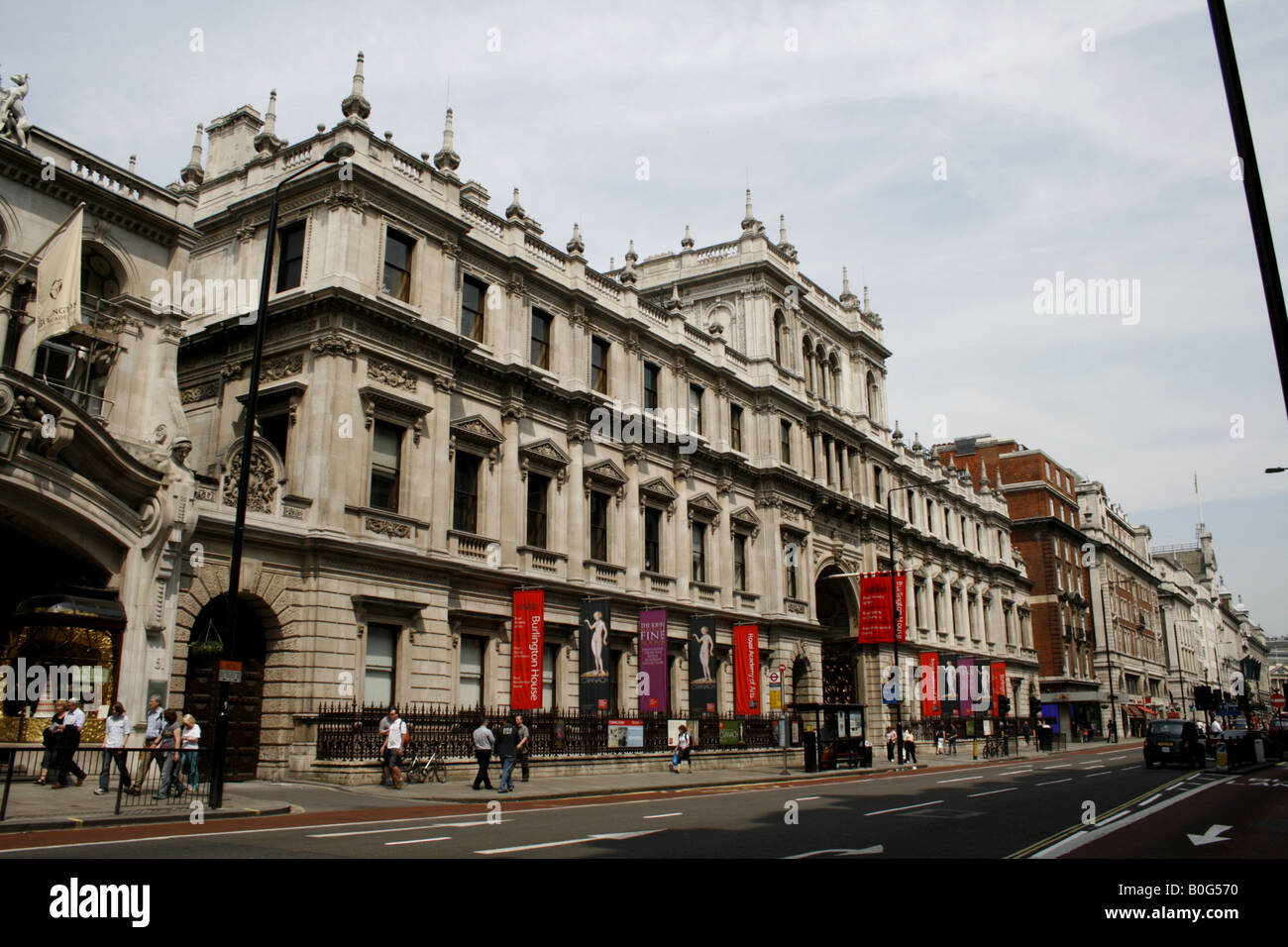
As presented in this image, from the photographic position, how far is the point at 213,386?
29500 millimetres

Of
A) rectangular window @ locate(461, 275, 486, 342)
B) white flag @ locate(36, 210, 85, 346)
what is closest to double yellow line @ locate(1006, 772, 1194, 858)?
white flag @ locate(36, 210, 85, 346)


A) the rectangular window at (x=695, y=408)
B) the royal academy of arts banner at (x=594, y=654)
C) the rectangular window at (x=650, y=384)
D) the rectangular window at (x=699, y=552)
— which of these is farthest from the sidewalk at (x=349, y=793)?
the rectangular window at (x=695, y=408)

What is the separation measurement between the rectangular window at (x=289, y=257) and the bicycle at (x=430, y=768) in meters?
13.8

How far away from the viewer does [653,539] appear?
38344mm

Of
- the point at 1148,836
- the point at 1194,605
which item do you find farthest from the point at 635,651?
the point at 1194,605

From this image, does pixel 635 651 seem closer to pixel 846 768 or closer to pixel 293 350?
pixel 846 768

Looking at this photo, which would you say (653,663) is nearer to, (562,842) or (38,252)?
(562,842)

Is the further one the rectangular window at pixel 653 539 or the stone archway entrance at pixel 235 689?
the rectangular window at pixel 653 539

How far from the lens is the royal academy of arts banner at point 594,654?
A: 100 ft

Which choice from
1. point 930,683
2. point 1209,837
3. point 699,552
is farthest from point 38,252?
point 930,683

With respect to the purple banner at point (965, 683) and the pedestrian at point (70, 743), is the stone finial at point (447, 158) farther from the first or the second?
the purple banner at point (965, 683)

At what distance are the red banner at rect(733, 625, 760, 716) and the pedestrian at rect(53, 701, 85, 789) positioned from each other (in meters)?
25.3

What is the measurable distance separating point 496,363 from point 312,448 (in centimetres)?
731

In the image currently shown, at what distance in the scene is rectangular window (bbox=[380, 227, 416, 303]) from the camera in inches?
1135
